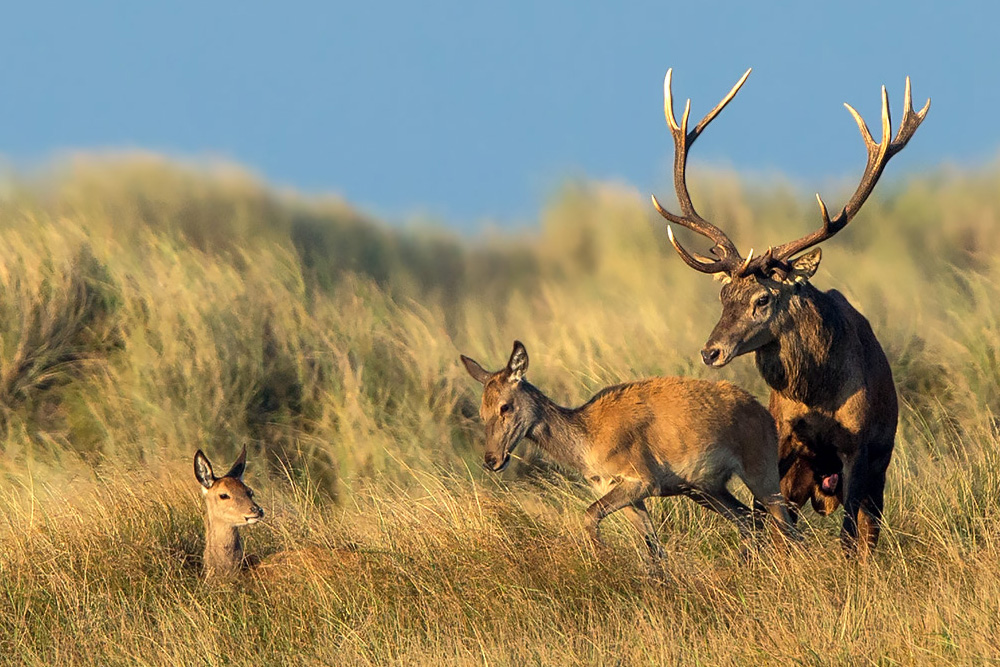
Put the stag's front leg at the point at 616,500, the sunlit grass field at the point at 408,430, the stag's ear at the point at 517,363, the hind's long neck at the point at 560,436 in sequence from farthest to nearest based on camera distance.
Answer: the hind's long neck at the point at 560,436 < the stag's ear at the point at 517,363 < the stag's front leg at the point at 616,500 < the sunlit grass field at the point at 408,430

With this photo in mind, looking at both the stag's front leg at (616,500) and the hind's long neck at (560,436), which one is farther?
the hind's long neck at (560,436)

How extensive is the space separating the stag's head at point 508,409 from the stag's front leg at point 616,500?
1.91 ft

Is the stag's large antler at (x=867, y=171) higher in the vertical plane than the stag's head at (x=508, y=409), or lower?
higher

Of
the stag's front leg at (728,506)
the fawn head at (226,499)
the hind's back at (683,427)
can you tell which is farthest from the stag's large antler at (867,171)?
the fawn head at (226,499)

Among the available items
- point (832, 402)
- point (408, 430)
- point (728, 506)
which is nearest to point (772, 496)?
point (728, 506)

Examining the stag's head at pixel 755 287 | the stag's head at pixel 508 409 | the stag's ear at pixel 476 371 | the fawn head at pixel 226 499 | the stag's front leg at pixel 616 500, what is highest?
the stag's head at pixel 755 287

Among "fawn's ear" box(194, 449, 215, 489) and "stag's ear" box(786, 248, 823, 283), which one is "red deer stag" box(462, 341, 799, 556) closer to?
"stag's ear" box(786, 248, 823, 283)

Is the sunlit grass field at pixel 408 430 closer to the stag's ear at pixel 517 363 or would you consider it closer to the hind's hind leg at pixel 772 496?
the hind's hind leg at pixel 772 496

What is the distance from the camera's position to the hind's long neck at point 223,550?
7910 mm

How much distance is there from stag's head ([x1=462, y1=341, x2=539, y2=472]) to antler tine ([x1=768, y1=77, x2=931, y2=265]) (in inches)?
59.4

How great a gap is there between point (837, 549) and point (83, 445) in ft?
19.6

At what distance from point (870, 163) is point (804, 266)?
3.64ft

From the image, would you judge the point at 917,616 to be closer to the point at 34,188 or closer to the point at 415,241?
the point at 34,188

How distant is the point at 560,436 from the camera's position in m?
8.12
